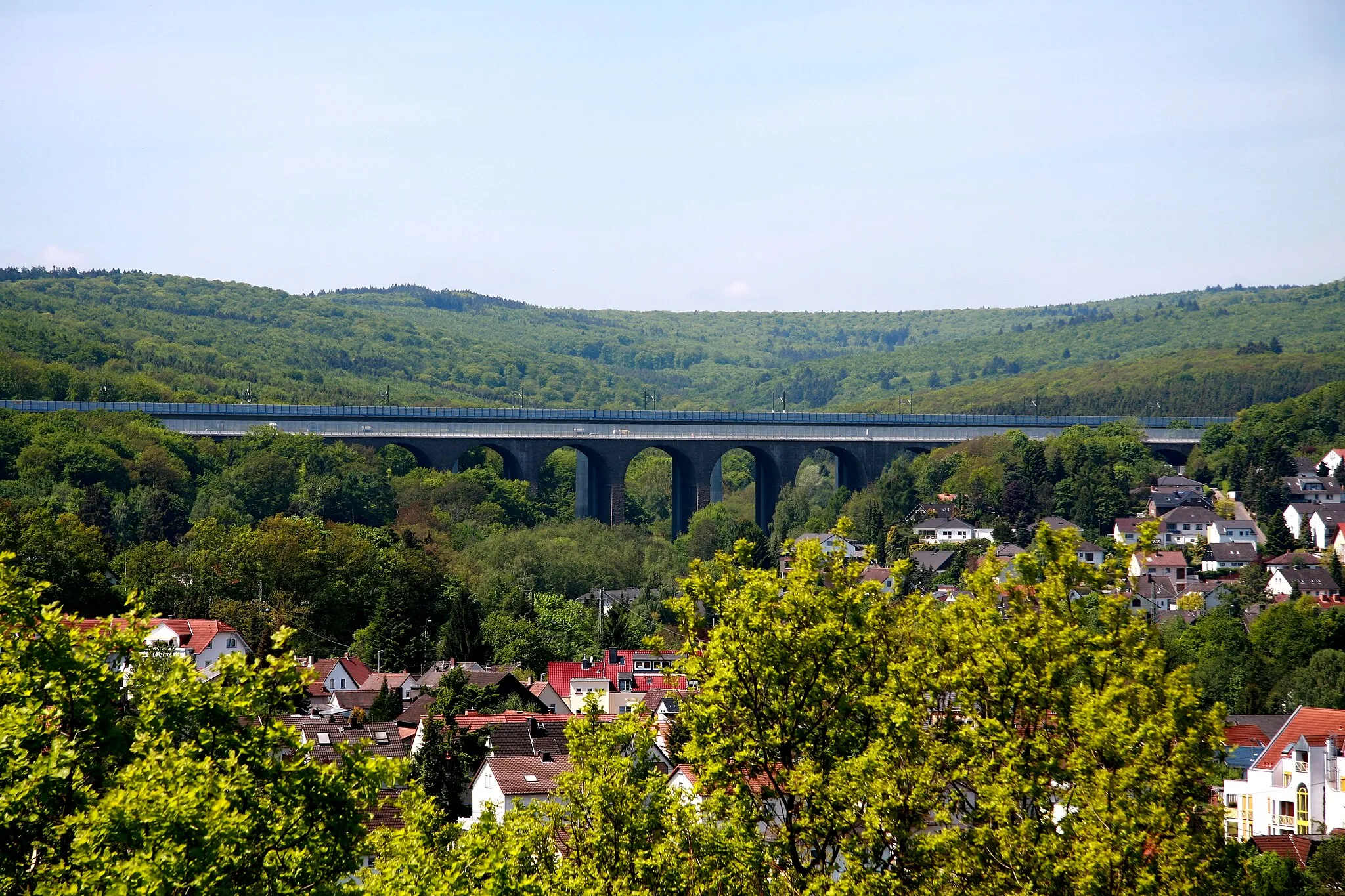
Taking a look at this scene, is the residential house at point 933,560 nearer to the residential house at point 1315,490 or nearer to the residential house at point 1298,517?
the residential house at point 1298,517

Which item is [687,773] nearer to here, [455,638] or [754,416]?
[455,638]

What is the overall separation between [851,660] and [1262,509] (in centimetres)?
Result: 9323

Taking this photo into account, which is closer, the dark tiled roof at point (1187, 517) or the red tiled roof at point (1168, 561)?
the red tiled roof at point (1168, 561)

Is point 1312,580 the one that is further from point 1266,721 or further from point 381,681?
point 381,681

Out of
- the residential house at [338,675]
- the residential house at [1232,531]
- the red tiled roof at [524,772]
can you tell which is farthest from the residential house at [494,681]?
the residential house at [1232,531]

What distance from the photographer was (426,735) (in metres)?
42.7

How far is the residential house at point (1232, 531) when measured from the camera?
100562 millimetres

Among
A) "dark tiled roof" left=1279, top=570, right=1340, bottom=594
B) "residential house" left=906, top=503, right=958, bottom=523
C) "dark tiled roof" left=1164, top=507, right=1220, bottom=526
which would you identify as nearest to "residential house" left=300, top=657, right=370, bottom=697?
"dark tiled roof" left=1279, top=570, right=1340, bottom=594

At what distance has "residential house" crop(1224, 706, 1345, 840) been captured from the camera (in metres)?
47.8

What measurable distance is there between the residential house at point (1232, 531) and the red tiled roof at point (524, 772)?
67778 mm

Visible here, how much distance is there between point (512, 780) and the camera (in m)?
41.2

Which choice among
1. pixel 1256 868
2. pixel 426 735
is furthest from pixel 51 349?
pixel 1256 868

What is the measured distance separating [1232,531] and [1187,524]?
280cm

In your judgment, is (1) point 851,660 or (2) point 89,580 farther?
(2) point 89,580
